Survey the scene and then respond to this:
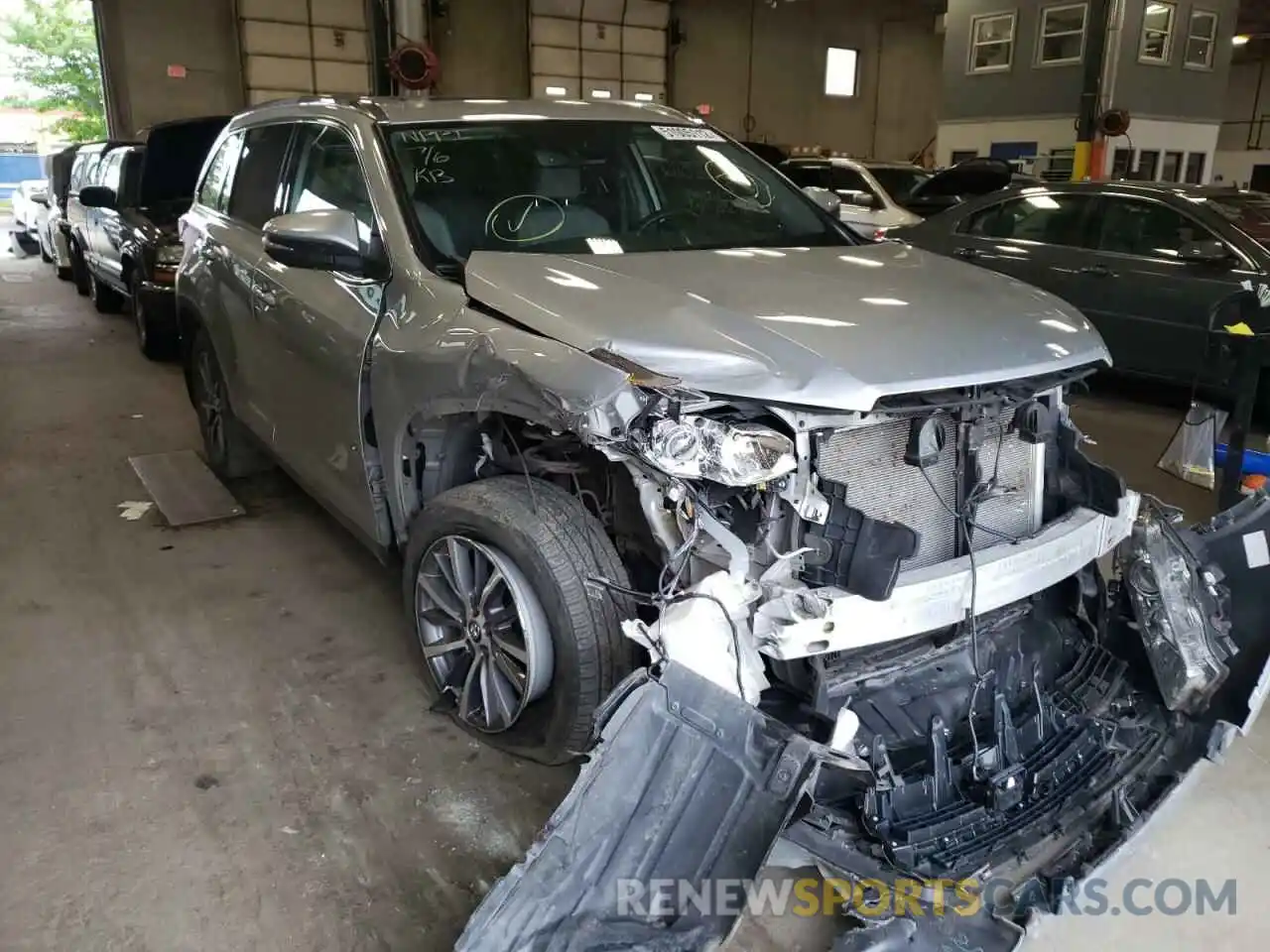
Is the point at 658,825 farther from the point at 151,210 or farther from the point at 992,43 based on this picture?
the point at 992,43

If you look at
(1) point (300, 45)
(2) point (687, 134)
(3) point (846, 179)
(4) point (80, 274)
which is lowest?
(4) point (80, 274)

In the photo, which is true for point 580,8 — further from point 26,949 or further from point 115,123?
point 26,949

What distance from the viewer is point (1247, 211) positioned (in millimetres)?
6430

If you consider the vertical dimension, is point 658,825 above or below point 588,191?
below

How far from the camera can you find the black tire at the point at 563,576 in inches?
96.7

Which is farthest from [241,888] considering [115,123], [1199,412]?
[115,123]

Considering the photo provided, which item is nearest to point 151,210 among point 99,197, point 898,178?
point 99,197

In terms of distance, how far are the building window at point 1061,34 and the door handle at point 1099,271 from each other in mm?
11771

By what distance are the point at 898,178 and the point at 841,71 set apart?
10021mm

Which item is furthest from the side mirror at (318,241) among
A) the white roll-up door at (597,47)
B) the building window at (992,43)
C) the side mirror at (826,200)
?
the building window at (992,43)

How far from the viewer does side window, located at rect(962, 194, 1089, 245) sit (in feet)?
23.2

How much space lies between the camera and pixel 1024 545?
238cm

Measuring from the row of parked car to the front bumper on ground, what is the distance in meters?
6.67

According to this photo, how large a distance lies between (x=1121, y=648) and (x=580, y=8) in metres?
16.5
